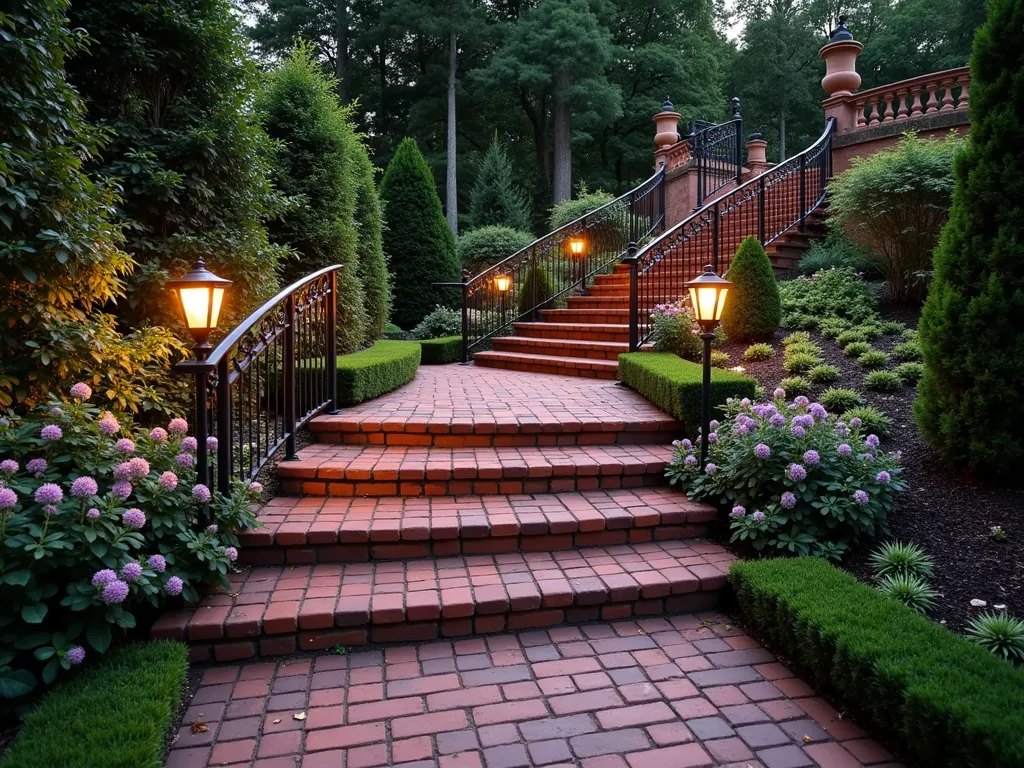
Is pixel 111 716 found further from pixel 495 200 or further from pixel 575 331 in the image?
pixel 495 200

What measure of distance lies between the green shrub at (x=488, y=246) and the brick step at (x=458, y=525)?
1187cm

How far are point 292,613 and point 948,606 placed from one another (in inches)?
109

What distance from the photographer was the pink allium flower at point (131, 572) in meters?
2.33

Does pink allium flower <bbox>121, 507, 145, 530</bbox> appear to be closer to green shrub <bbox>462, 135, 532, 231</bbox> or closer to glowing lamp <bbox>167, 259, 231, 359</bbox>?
glowing lamp <bbox>167, 259, 231, 359</bbox>

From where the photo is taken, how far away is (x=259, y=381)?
13.1 ft

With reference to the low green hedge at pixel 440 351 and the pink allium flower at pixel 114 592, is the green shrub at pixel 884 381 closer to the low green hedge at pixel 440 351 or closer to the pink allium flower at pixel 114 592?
the pink allium flower at pixel 114 592

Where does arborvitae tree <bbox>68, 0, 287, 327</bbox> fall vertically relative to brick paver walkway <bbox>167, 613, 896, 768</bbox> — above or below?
above

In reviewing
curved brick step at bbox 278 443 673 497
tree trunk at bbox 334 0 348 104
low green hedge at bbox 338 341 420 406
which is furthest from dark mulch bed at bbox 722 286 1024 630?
tree trunk at bbox 334 0 348 104

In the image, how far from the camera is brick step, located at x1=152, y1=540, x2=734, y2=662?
2.64m

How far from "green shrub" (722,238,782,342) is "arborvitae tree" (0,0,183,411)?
5420 millimetres

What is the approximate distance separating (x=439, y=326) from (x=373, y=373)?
19.8 ft

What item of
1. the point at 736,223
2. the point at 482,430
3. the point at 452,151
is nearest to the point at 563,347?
the point at 482,430

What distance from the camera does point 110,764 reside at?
1.73m

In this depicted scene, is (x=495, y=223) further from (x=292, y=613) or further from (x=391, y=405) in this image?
(x=292, y=613)
